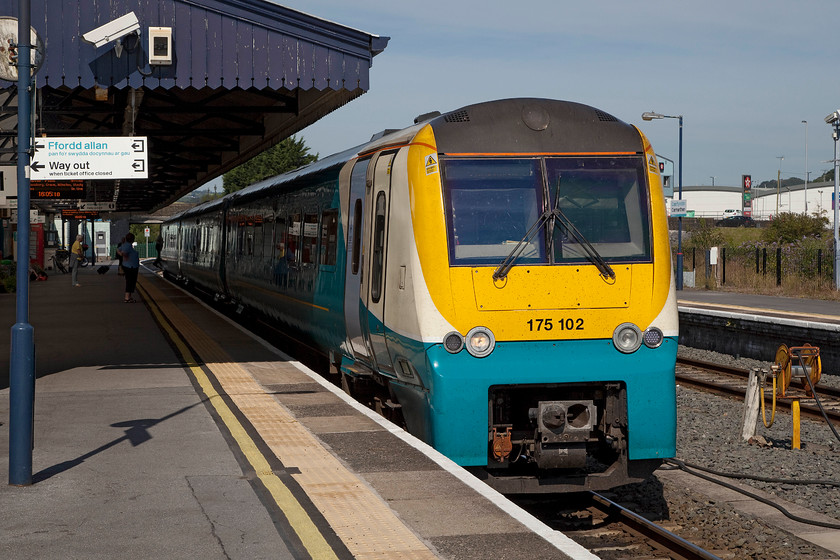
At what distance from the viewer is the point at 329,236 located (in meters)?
11.7

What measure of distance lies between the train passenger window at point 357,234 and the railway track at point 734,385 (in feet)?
18.5

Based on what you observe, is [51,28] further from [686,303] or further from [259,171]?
[259,171]

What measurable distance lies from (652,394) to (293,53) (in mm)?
7277

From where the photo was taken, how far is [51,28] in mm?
12250

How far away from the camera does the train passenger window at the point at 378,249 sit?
29.7ft

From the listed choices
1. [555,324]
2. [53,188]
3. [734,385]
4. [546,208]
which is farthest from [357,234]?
[53,188]

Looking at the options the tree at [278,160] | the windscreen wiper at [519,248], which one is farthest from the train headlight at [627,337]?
the tree at [278,160]

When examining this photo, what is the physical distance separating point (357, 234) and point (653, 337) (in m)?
3.52

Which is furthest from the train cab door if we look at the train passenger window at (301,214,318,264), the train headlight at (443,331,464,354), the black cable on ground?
the train passenger window at (301,214,318,264)

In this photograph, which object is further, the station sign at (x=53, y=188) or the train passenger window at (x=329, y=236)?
the station sign at (x=53, y=188)

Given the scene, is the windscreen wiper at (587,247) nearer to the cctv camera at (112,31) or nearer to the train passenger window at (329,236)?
the train passenger window at (329,236)

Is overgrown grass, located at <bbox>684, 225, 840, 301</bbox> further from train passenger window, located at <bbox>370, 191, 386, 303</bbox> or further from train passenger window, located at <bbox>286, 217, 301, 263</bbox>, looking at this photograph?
train passenger window, located at <bbox>370, 191, 386, 303</bbox>

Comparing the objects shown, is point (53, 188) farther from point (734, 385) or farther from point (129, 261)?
point (734, 385)

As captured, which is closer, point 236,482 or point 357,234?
point 236,482
